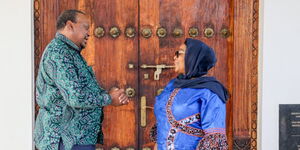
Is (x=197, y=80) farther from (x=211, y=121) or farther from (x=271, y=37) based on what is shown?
(x=271, y=37)

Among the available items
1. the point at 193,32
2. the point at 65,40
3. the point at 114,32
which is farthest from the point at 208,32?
the point at 65,40

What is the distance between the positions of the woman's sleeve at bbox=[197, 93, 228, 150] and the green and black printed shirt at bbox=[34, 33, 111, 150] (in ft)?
1.75

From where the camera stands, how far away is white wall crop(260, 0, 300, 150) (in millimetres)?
2662

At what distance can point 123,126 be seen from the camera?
2775 mm

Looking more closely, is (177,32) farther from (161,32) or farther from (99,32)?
(99,32)

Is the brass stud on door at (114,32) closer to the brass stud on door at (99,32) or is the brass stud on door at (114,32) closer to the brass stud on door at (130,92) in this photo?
the brass stud on door at (99,32)

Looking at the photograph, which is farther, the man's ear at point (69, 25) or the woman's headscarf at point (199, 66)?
the man's ear at point (69, 25)

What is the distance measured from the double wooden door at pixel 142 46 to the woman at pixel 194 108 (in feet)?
2.68

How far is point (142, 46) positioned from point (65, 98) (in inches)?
37.6

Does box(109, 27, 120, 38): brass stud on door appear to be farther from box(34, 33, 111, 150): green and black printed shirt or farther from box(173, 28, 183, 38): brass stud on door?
box(34, 33, 111, 150): green and black printed shirt

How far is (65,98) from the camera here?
1924 millimetres

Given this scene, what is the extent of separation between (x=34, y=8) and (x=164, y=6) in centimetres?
89
